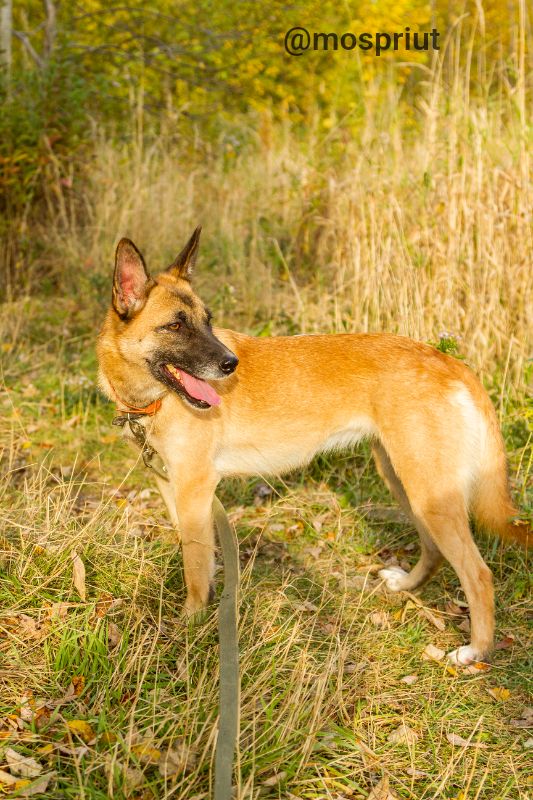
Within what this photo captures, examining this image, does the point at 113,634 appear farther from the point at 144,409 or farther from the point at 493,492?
the point at 493,492

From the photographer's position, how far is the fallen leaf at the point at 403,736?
2.72 metres

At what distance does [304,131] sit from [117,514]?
342 inches

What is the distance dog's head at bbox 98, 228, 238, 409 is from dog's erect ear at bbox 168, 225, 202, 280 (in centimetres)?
5

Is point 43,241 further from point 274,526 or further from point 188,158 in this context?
point 274,526

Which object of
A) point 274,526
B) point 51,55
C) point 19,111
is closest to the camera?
point 274,526

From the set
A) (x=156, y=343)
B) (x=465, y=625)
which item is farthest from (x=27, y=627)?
(x=465, y=625)

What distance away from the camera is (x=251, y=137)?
11109 mm

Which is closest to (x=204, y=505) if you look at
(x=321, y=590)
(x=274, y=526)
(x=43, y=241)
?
(x=321, y=590)

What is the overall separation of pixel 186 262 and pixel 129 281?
0.41 metres

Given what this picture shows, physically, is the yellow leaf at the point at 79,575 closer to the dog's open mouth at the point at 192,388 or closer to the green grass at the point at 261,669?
the green grass at the point at 261,669

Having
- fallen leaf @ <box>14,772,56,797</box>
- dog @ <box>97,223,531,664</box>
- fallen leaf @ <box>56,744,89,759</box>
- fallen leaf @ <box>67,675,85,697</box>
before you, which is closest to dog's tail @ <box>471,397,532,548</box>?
dog @ <box>97,223,531,664</box>

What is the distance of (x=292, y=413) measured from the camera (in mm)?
3662

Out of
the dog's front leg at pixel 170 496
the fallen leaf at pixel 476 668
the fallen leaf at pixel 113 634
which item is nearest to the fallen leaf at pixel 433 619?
the fallen leaf at pixel 476 668

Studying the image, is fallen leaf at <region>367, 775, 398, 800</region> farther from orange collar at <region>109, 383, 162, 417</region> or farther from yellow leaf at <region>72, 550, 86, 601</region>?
orange collar at <region>109, 383, 162, 417</region>
